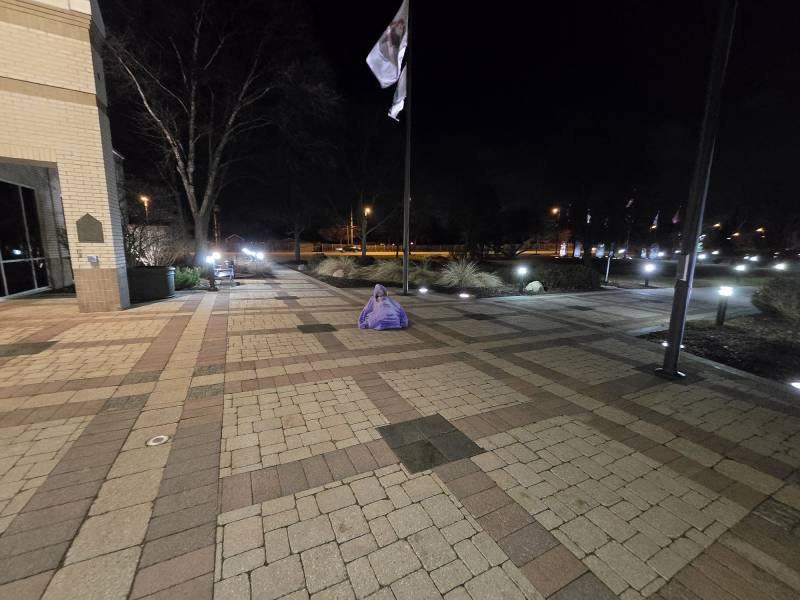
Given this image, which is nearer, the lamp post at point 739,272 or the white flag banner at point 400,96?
the white flag banner at point 400,96

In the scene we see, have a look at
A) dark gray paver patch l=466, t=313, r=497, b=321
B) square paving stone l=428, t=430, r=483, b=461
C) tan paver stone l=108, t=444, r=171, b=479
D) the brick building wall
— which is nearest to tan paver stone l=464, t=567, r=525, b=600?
square paving stone l=428, t=430, r=483, b=461

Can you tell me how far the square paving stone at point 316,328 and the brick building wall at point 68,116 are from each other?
5004mm

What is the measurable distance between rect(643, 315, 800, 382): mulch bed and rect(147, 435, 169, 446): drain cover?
8476 mm

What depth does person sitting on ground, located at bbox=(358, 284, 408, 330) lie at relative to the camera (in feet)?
24.8

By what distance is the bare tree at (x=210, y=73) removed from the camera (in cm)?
1367

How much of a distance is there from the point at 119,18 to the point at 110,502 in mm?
18092

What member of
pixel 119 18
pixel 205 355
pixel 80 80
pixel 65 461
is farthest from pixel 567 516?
pixel 119 18

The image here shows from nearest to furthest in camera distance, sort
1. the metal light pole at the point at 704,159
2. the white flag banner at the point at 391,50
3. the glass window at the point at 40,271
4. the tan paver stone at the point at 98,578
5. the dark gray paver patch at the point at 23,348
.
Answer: the tan paver stone at the point at 98,578 < the metal light pole at the point at 704,159 < the dark gray paver patch at the point at 23,348 < the white flag banner at the point at 391,50 < the glass window at the point at 40,271

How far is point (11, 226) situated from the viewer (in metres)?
10.7

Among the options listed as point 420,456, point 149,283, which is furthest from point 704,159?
point 149,283

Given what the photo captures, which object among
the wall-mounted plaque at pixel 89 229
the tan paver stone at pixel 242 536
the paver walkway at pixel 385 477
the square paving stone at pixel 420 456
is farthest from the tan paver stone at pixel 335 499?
the wall-mounted plaque at pixel 89 229

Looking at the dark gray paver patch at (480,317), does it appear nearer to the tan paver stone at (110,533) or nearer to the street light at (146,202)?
the tan paver stone at (110,533)

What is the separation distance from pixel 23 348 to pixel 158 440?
15.2 ft

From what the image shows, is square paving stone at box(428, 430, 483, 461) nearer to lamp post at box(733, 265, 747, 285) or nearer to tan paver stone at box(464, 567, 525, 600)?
tan paver stone at box(464, 567, 525, 600)
